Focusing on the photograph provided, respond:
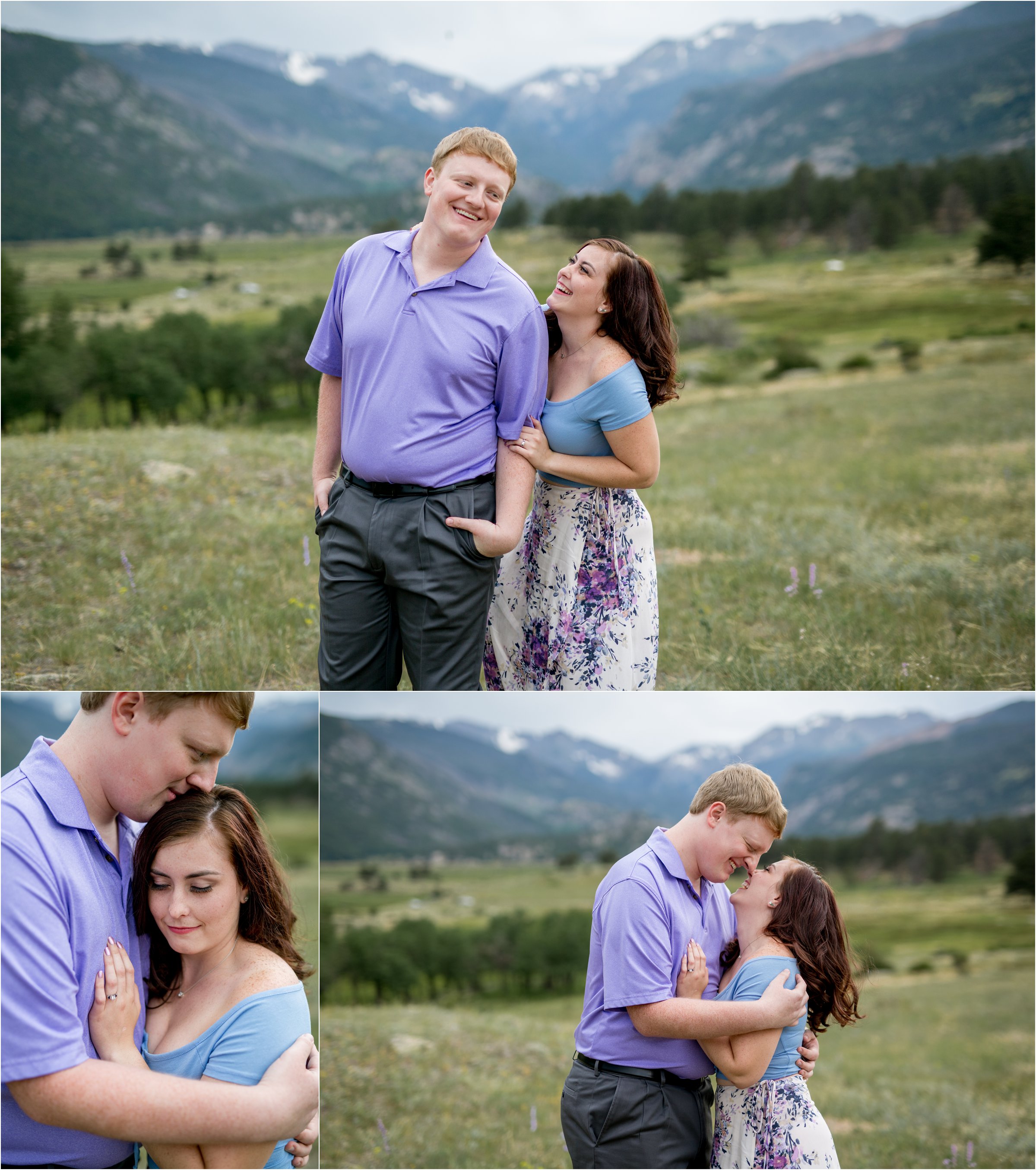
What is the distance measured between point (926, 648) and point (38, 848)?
18.2ft

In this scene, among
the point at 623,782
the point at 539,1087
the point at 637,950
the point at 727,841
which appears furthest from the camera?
the point at 623,782

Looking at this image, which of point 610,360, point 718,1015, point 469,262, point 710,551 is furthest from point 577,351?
point 710,551

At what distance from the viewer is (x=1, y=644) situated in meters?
6.07

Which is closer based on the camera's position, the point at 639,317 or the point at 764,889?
the point at 764,889

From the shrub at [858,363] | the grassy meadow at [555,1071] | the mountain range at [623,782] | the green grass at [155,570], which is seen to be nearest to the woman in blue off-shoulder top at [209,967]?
the green grass at [155,570]

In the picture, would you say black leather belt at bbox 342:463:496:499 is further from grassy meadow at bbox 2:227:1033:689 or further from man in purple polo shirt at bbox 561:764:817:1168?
grassy meadow at bbox 2:227:1033:689

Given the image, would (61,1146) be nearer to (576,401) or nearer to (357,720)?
(576,401)

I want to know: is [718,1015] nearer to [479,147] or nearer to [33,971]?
[33,971]

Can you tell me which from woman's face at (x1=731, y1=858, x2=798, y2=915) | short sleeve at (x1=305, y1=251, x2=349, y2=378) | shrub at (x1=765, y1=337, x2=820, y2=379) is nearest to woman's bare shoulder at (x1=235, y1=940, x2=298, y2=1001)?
woman's face at (x1=731, y1=858, x2=798, y2=915)

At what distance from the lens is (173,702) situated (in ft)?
7.59

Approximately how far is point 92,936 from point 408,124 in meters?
217

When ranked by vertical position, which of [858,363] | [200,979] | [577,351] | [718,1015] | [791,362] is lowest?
[718,1015]

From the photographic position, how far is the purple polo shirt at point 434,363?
321cm

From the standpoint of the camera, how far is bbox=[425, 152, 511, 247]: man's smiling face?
3104 millimetres
